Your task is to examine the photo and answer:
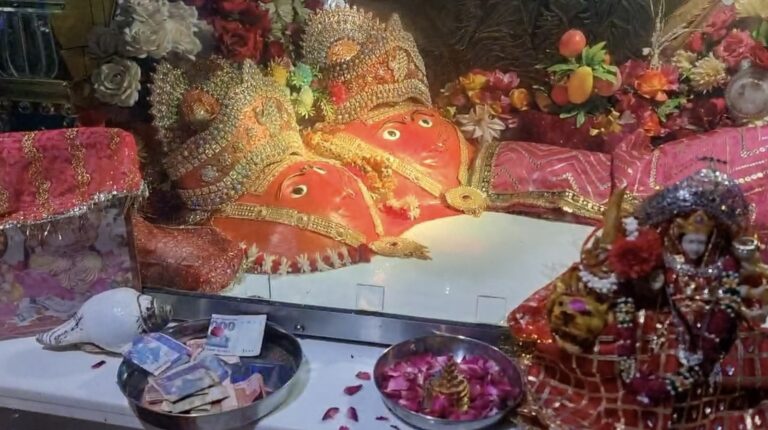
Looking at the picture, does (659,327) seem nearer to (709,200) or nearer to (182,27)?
(709,200)

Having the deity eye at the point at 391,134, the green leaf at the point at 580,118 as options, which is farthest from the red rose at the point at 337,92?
the green leaf at the point at 580,118

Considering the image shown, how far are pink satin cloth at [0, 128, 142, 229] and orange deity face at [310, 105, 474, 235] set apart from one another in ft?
1.27

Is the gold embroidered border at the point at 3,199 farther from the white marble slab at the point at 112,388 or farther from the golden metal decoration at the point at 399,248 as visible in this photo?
the golden metal decoration at the point at 399,248

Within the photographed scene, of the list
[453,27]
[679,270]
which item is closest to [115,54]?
[453,27]

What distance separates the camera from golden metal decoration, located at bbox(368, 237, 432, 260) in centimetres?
136

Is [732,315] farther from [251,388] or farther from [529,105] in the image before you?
[251,388]

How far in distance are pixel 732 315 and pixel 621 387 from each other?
0.17 m

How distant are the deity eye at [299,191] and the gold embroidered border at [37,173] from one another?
0.40 m

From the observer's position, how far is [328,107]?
4.86ft

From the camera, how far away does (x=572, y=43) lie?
1343 mm

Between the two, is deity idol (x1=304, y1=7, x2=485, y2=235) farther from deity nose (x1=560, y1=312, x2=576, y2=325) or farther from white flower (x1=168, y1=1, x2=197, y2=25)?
deity nose (x1=560, y1=312, x2=576, y2=325)

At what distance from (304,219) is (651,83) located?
0.65 meters

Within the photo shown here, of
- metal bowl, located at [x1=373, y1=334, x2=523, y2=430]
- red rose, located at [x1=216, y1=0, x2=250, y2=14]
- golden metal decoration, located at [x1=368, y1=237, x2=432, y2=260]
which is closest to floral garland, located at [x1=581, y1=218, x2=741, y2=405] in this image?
metal bowl, located at [x1=373, y1=334, x2=523, y2=430]

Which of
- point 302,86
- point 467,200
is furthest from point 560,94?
point 302,86
